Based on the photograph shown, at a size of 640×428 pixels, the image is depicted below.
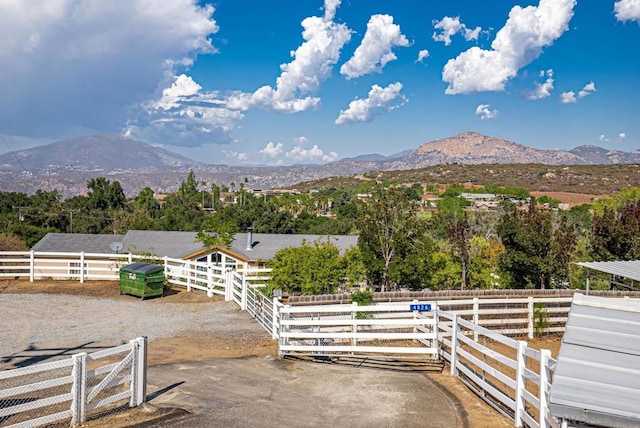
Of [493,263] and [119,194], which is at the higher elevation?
[119,194]

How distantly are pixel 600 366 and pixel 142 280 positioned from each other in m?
16.7

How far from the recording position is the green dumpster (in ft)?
63.1

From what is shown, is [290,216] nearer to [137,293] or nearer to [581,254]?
[581,254]

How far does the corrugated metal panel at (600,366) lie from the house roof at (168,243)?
33.1 meters

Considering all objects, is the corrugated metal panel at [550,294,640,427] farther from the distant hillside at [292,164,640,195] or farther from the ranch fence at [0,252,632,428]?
the distant hillside at [292,164,640,195]

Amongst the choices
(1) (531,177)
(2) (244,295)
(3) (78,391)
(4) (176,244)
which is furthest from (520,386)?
(1) (531,177)

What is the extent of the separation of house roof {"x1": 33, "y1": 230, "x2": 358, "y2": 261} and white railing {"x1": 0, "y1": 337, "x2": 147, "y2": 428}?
2953 cm

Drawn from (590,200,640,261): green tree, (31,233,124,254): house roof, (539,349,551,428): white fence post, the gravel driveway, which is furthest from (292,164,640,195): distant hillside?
(539,349,551,428): white fence post

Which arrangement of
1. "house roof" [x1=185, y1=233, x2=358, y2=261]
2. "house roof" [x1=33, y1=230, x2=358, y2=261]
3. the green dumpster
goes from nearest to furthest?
the green dumpster
"house roof" [x1=185, y1=233, x2=358, y2=261]
"house roof" [x1=33, y1=230, x2=358, y2=261]

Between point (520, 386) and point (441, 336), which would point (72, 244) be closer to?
point (441, 336)

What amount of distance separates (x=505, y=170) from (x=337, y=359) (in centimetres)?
14825

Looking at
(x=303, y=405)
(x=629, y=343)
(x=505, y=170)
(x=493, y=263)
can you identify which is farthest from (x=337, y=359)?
(x=505, y=170)

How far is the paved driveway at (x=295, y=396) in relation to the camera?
7.92m

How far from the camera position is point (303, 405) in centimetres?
865
